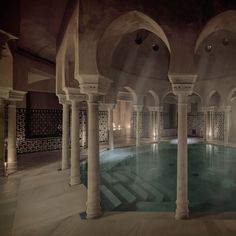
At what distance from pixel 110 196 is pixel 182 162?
2349 mm

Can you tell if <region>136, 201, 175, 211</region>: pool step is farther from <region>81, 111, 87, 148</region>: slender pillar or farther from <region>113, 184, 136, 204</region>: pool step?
<region>81, 111, 87, 148</region>: slender pillar

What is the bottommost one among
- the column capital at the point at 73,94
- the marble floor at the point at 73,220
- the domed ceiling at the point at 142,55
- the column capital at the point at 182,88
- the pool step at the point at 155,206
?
the pool step at the point at 155,206

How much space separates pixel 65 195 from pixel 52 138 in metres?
6.80

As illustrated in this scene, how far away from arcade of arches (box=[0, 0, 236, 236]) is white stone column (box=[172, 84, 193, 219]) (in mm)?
18

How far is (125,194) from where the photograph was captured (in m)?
5.39

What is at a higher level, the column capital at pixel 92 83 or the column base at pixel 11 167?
the column capital at pixel 92 83

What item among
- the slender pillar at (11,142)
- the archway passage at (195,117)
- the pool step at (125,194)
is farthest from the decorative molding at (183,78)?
the archway passage at (195,117)

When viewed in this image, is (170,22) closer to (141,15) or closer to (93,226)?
(141,15)

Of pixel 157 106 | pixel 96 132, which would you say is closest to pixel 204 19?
pixel 96 132

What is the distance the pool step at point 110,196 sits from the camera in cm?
479

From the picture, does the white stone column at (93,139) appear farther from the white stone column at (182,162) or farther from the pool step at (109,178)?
the pool step at (109,178)

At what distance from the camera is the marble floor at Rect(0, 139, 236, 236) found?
3.29 metres

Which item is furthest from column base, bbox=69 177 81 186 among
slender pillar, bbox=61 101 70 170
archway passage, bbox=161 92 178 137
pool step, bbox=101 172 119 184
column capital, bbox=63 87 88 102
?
archway passage, bbox=161 92 178 137

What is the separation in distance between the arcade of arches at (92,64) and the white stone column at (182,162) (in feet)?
0.06
